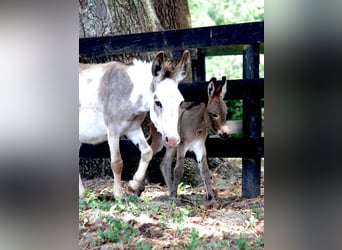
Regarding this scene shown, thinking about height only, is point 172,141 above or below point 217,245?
above

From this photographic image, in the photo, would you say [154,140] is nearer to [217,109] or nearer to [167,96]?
[167,96]

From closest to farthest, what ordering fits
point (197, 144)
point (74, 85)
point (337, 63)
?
point (337, 63)
point (197, 144)
point (74, 85)

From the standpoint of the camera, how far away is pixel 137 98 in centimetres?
233

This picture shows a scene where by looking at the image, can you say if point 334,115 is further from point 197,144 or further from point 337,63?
point 197,144

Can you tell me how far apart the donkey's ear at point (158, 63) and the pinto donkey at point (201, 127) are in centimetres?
22

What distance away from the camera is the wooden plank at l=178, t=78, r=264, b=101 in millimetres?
2137

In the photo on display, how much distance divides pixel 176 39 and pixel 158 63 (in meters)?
0.14

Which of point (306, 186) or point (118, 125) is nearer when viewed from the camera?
point (306, 186)

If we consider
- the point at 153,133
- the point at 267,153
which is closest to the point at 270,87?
the point at 267,153

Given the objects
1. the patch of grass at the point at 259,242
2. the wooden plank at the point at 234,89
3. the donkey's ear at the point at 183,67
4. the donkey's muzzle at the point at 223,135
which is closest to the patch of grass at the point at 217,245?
the patch of grass at the point at 259,242

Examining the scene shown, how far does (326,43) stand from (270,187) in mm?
633

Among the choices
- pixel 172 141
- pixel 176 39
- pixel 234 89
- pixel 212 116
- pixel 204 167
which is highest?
pixel 176 39

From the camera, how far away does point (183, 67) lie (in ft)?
7.30

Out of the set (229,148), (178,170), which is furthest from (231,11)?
(178,170)
